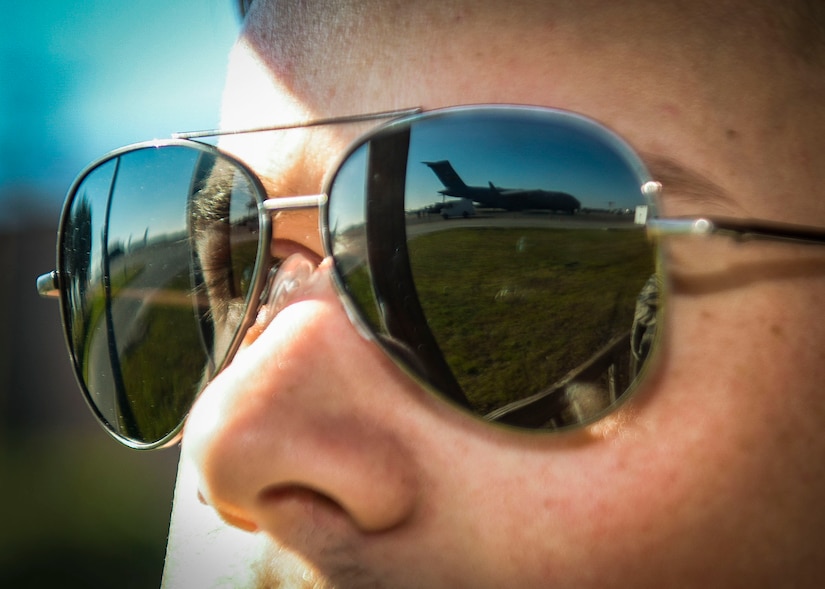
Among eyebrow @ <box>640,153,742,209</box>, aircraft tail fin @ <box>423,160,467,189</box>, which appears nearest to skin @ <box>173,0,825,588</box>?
eyebrow @ <box>640,153,742,209</box>

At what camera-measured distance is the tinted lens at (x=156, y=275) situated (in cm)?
109

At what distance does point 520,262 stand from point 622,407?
211 millimetres

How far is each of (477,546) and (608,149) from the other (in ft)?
1.72

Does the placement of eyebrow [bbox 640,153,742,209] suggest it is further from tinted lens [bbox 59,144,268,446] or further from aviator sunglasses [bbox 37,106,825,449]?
tinted lens [bbox 59,144,268,446]

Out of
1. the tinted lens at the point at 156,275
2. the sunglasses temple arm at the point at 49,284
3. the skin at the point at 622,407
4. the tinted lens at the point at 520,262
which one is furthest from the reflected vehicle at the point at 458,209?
the sunglasses temple arm at the point at 49,284

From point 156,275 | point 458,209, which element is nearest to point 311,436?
point 458,209

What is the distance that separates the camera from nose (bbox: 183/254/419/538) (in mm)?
840

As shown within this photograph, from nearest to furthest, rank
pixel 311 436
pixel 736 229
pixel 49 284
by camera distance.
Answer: pixel 736 229
pixel 311 436
pixel 49 284

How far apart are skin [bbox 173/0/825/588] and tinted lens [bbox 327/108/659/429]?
0.05m

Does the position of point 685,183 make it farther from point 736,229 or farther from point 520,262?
point 520,262

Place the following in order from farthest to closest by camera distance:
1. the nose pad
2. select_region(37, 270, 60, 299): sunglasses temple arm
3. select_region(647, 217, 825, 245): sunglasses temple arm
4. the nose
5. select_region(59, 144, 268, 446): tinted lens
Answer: select_region(37, 270, 60, 299): sunglasses temple arm, select_region(59, 144, 268, 446): tinted lens, the nose pad, the nose, select_region(647, 217, 825, 245): sunglasses temple arm

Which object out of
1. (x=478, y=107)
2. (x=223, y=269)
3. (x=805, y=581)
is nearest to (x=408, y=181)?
(x=478, y=107)

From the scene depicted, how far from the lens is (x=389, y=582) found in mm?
Answer: 826

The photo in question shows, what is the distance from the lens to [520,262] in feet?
2.44
